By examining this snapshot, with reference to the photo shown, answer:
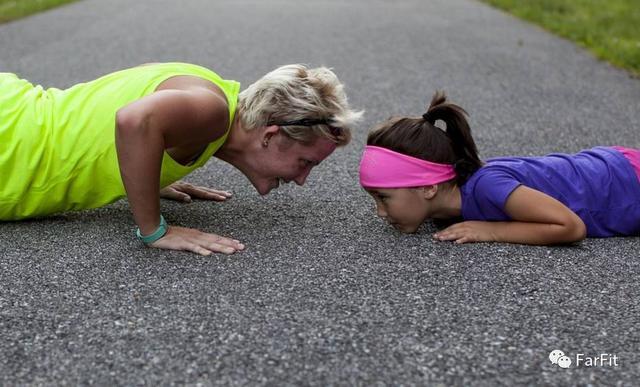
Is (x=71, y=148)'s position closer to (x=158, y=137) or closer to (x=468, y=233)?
(x=158, y=137)

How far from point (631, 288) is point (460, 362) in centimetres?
96

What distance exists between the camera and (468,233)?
10.6 ft

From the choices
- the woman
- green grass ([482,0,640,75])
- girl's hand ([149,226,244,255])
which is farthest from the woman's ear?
green grass ([482,0,640,75])

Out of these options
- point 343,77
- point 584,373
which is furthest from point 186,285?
point 343,77

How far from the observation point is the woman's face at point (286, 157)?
10.5 feet

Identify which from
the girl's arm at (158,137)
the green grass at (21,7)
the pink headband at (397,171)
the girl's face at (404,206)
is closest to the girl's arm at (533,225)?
the girl's face at (404,206)

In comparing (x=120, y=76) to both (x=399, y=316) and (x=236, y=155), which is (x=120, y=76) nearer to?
(x=236, y=155)

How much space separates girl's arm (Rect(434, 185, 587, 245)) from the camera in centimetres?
311

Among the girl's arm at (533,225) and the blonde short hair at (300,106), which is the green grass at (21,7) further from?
the girl's arm at (533,225)

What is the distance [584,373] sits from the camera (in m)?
2.14

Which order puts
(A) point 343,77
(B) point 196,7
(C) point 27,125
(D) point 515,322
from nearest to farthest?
(D) point 515,322
(C) point 27,125
(A) point 343,77
(B) point 196,7

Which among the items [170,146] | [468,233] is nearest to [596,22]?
[468,233]

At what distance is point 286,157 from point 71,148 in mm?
882

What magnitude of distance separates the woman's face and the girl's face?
0.92 feet
